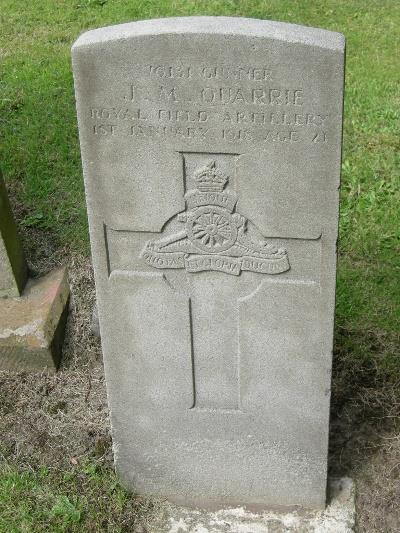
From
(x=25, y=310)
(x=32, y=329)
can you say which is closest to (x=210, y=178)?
(x=32, y=329)

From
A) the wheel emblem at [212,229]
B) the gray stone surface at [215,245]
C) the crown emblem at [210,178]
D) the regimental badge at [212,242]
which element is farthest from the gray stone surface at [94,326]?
the crown emblem at [210,178]

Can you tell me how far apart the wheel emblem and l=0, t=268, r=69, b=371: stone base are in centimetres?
162

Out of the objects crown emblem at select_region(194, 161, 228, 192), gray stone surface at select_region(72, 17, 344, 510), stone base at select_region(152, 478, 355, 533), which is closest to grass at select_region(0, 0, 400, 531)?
stone base at select_region(152, 478, 355, 533)

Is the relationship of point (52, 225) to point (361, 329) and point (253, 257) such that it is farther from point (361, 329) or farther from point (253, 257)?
point (253, 257)

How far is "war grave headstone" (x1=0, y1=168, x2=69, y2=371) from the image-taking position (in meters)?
4.21

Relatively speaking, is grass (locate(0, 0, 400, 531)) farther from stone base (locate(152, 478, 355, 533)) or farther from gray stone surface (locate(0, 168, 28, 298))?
gray stone surface (locate(0, 168, 28, 298))

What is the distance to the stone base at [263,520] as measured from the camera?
11.1 ft

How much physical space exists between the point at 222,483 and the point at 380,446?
0.76 meters

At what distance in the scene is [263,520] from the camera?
11.3ft

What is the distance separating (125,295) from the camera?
3041 mm

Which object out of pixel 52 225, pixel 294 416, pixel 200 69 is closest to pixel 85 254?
pixel 52 225

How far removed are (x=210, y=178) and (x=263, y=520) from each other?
60.8 inches

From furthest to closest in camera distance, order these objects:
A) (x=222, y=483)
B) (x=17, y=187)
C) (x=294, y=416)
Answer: (x=17, y=187) < (x=222, y=483) < (x=294, y=416)

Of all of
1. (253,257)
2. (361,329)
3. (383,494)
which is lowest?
(383,494)
